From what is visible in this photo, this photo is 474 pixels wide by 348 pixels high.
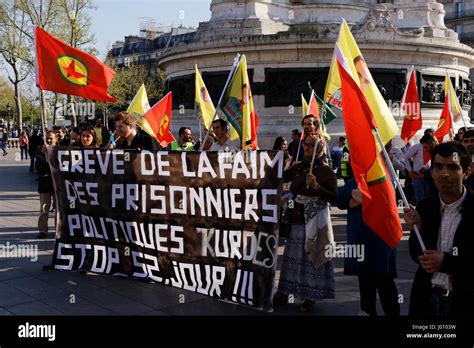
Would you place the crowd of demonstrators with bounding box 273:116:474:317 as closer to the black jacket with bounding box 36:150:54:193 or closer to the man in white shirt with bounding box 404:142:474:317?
the man in white shirt with bounding box 404:142:474:317

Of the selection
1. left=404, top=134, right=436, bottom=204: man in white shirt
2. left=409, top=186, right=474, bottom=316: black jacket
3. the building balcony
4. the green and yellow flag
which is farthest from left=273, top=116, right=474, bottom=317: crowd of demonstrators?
the building balcony

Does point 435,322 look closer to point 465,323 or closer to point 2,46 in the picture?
point 465,323

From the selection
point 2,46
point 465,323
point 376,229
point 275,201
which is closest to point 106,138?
point 275,201

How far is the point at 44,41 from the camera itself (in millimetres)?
7730

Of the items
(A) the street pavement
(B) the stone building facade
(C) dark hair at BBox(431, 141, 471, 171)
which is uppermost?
(B) the stone building facade

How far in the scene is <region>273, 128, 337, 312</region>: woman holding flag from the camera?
594cm

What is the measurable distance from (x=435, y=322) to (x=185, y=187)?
325 centimetres

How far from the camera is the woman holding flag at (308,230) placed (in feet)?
19.5

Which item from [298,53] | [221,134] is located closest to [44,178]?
[221,134]

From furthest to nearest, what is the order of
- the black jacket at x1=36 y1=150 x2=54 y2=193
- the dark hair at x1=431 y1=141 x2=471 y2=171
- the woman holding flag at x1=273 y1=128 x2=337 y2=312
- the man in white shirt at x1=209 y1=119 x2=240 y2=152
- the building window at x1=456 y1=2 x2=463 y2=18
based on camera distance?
the building window at x1=456 y1=2 x2=463 y2=18
the black jacket at x1=36 y1=150 x2=54 y2=193
the man in white shirt at x1=209 y1=119 x2=240 y2=152
the woman holding flag at x1=273 y1=128 x2=337 y2=312
the dark hair at x1=431 y1=141 x2=471 y2=171

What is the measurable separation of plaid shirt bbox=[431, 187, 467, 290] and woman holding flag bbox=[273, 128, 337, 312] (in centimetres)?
220

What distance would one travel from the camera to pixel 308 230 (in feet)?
19.5

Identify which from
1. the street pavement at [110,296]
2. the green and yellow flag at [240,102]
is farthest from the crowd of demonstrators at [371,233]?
the street pavement at [110,296]

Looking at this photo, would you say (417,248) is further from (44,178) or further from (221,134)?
(44,178)
